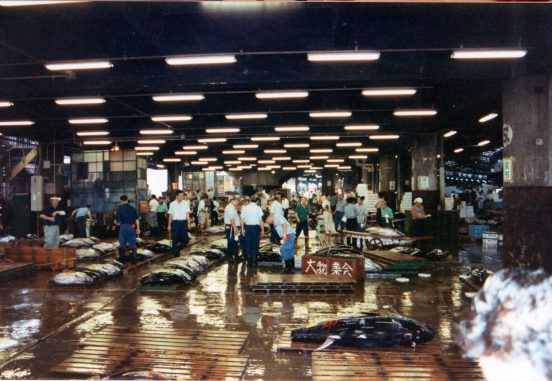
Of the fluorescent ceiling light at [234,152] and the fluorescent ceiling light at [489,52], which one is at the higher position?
the fluorescent ceiling light at [234,152]

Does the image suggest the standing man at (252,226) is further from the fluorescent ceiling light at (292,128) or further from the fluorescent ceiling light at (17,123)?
the fluorescent ceiling light at (17,123)

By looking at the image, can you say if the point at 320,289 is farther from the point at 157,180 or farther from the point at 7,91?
the point at 157,180

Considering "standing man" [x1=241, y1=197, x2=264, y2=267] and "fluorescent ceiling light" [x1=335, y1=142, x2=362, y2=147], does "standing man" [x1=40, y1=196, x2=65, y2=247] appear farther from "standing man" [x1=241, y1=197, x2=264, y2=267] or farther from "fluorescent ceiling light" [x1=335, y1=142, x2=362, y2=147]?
"fluorescent ceiling light" [x1=335, y1=142, x2=362, y2=147]

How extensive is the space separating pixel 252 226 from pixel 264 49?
5274 mm

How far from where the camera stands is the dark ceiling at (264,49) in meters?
8.27

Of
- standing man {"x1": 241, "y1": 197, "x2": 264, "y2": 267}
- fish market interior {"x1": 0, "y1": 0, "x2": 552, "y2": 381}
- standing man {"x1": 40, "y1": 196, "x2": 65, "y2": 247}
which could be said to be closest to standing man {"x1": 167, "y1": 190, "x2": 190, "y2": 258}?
fish market interior {"x1": 0, "y1": 0, "x2": 552, "y2": 381}

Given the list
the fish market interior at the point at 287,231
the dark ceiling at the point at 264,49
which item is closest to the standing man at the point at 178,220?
the fish market interior at the point at 287,231

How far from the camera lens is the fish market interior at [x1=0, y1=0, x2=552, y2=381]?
209 inches

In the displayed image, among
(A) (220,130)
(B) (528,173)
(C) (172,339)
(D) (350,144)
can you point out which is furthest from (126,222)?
(D) (350,144)

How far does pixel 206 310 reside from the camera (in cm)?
841

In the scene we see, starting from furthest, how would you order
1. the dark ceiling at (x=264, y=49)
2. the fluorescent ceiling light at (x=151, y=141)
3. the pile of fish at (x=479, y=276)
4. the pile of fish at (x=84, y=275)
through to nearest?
the fluorescent ceiling light at (x=151, y=141) < the pile of fish at (x=84, y=275) < the pile of fish at (x=479, y=276) < the dark ceiling at (x=264, y=49)

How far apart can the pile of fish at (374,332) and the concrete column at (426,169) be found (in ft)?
48.8

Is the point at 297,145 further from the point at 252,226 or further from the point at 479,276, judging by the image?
the point at 479,276

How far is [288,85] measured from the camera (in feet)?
42.1
